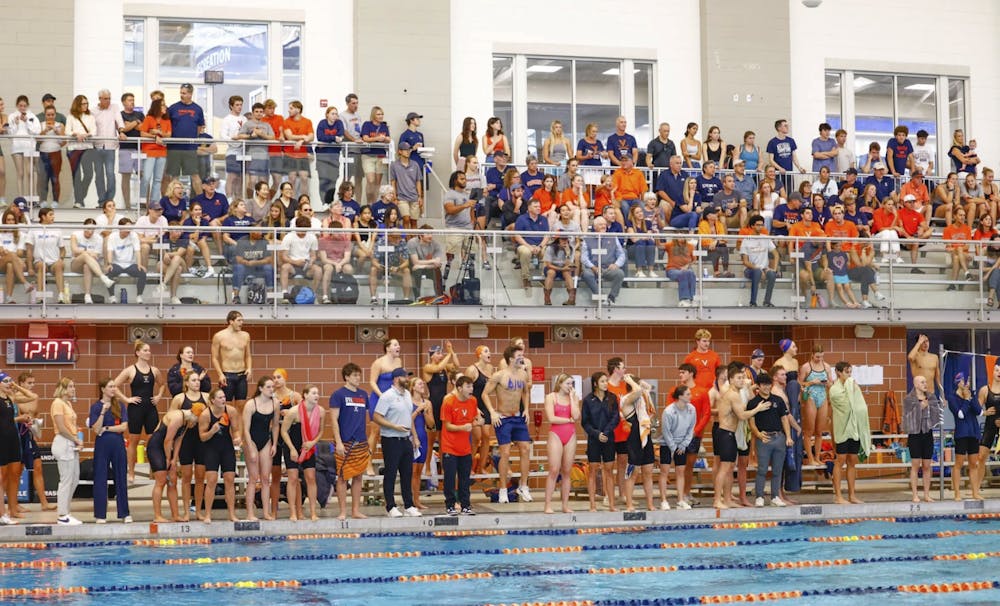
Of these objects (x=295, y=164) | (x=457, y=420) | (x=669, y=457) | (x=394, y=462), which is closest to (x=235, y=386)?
(x=394, y=462)

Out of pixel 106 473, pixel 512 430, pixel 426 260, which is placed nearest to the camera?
pixel 106 473

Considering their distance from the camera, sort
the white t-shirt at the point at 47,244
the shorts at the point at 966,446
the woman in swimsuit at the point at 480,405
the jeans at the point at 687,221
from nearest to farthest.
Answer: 1. the woman in swimsuit at the point at 480,405
2. the white t-shirt at the point at 47,244
3. the shorts at the point at 966,446
4. the jeans at the point at 687,221

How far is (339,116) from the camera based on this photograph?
22047mm

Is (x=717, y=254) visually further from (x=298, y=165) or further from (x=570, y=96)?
(x=570, y=96)

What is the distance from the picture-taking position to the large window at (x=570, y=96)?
25.4 m

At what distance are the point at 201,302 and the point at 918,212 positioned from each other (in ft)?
39.8

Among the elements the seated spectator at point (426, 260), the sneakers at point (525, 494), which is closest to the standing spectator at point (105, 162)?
the seated spectator at point (426, 260)

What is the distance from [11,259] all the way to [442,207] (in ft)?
23.5

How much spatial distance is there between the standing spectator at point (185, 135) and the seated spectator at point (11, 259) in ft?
9.41

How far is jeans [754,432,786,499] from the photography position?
17.8 metres

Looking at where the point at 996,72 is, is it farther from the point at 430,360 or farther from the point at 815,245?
the point at 430,360

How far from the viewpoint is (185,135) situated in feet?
68.9

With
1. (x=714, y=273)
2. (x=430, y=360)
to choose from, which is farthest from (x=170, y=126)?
(x=714, y=273)

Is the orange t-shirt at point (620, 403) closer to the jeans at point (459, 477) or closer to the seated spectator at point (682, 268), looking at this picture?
the jeans at point (459, 477)
